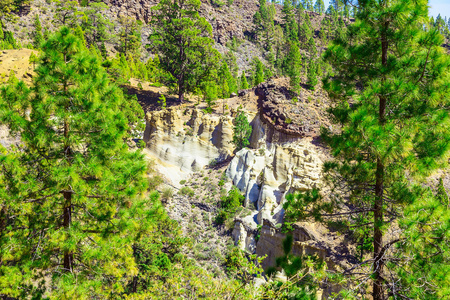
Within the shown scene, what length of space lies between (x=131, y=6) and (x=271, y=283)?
93086mm

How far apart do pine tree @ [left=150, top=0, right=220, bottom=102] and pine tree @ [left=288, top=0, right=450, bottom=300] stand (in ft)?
98.1

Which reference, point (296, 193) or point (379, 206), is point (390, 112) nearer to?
point (379, 206)

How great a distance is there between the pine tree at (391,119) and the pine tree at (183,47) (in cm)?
2990

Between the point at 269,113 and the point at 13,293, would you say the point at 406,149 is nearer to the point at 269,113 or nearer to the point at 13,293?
the point at 13,293

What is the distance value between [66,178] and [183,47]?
32.1 meters

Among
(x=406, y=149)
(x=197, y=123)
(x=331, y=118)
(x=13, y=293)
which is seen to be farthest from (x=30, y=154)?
(x=197, y=123)

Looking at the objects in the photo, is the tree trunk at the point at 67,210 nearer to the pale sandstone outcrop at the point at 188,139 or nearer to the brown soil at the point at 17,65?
the pale sandstone outcrop at the point at 188,139

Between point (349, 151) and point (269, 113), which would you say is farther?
point (269, 113)

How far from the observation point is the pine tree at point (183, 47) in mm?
35688

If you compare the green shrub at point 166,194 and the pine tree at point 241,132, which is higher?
the pine tree at point 241,132

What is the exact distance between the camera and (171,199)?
29.5 meters

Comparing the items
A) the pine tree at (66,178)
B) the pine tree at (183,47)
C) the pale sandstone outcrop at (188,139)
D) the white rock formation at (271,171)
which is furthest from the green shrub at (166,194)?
the pine tree at (66,178)

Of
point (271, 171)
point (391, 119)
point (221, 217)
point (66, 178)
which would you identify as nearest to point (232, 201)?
point (221, 217)

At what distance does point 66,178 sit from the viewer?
7246 millimetres
